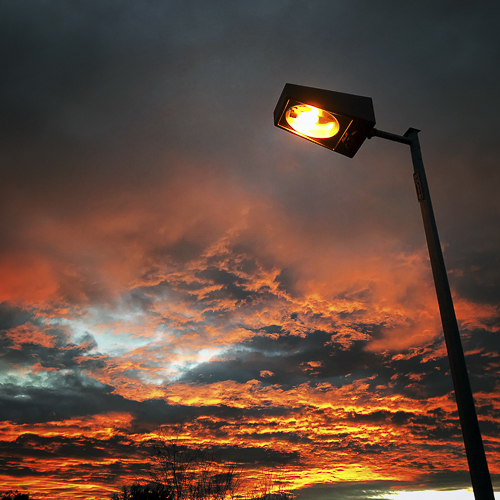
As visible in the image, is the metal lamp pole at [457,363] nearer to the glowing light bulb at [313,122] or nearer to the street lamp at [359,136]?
the street lamp at [359,136]

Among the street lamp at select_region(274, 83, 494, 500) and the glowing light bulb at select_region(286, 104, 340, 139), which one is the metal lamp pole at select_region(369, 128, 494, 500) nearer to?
the street lamp at select_region(274, 83, 494, 500)

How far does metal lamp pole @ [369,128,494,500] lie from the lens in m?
2.31

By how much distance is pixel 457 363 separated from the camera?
2559 mm

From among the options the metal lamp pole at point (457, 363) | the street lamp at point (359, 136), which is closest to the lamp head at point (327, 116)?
the street lamp at point (359, 136)

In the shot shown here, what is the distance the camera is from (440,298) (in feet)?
9.15

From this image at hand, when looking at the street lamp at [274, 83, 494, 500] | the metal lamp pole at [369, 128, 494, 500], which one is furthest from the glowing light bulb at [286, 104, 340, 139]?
the metal lamp pole at [369, 128, 494, 500]

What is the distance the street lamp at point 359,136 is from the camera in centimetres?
257

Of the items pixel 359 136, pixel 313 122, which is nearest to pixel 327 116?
pixel 313 122

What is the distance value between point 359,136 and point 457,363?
209 centimetres

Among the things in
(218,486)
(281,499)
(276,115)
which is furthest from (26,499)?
(276,115)

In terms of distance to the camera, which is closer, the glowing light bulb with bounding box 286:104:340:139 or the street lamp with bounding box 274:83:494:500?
the street lamp with bounding box 274:83:494:500

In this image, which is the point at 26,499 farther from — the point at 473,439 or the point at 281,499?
the point at 473,439

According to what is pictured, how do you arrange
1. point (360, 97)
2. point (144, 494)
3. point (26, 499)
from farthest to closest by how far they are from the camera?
point (26, 499) < point (144, 494) < point (360, 97)

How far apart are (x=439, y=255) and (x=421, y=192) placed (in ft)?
2.02
